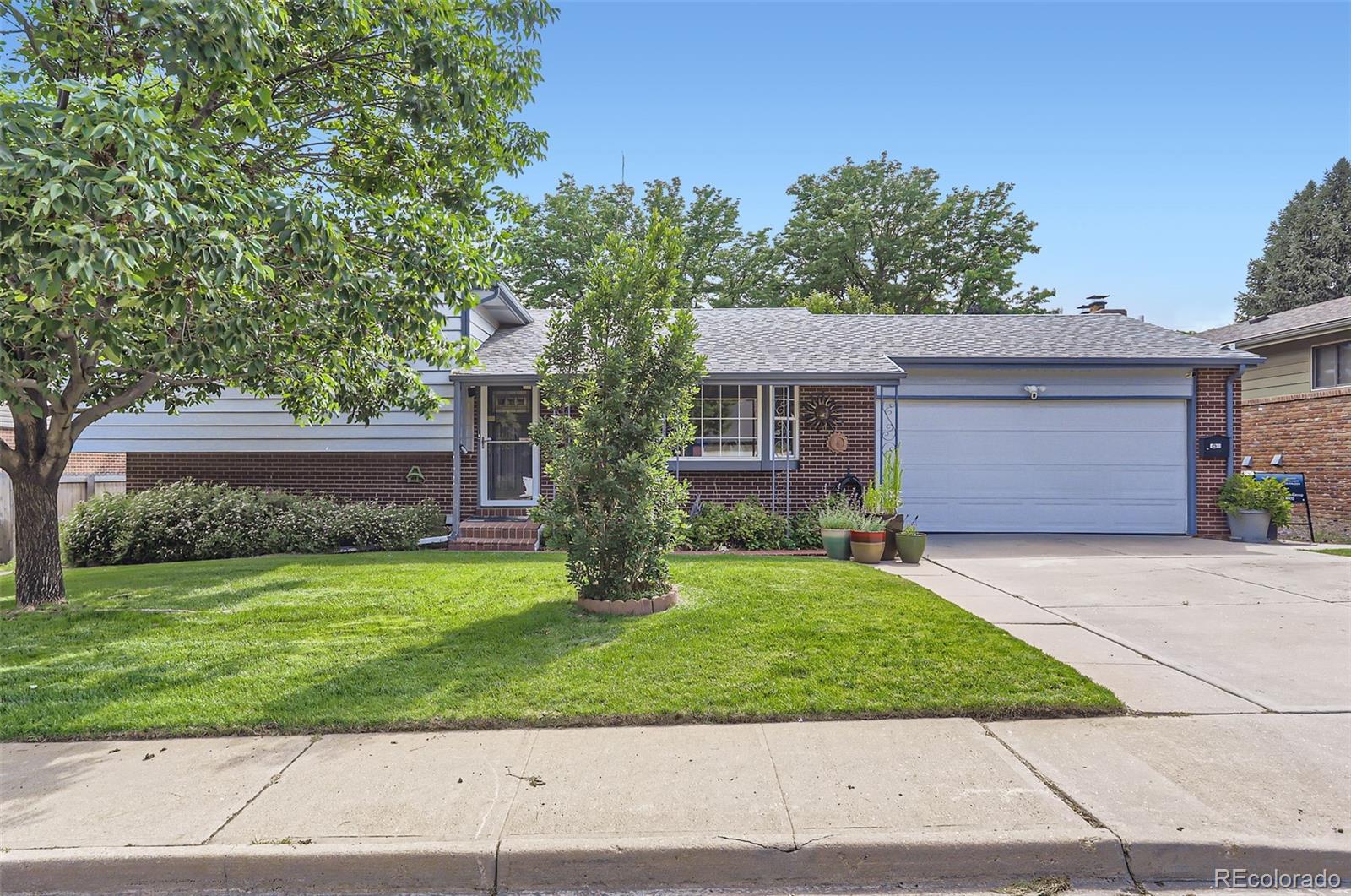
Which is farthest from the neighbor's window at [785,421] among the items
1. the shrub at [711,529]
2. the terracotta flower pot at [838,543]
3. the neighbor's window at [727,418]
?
the terracotta flower pot at [838,543]

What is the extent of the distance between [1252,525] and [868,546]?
7542 mm

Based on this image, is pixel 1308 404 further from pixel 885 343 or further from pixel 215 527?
pixel 215 527

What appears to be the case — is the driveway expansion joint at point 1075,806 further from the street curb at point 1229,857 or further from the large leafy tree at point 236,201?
the large leafy tree at point 236,201

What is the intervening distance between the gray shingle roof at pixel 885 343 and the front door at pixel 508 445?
626 millimetres

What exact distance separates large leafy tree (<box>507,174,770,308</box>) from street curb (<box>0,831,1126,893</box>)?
23440 mm

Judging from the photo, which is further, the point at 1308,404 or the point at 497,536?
the point at 1308,404

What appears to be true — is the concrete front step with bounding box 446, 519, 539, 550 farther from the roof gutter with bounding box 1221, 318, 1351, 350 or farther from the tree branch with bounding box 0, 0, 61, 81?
the roof gutter with bounding box 1221, 318, 1351, 350

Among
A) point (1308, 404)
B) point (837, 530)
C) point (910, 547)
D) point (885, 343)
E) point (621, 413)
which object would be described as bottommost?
point (910, 547)

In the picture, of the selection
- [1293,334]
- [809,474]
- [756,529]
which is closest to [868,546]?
[756,529]

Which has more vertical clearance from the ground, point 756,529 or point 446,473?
point 446,473

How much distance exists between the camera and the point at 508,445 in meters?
12.1

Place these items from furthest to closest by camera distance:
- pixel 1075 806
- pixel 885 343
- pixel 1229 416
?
pixel 885 343, pixel 1229 416, pixel 1075 806

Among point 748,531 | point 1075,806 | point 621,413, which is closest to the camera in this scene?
point 1075,806

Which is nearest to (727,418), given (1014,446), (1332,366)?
(1014,446)
